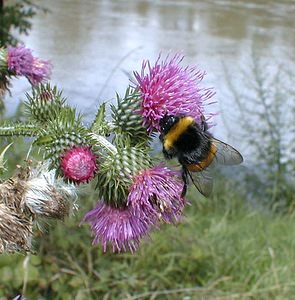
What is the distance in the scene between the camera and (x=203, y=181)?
1935mm

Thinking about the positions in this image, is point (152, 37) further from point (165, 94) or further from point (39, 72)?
point (165, 94)

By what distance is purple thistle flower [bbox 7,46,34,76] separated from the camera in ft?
7.68

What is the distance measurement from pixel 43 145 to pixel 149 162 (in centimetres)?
29

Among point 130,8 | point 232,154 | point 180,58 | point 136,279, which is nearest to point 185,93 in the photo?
point 180,58

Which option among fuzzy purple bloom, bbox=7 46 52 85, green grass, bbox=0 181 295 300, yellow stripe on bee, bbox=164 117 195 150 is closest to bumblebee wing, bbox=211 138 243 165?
yellow stripe on bee, bbox=164 117 195 150

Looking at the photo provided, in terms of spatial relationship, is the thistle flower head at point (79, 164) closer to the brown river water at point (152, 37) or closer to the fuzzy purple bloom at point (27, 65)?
the fuzzy purple bloom at point (27, 65)

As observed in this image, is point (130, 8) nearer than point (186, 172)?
No

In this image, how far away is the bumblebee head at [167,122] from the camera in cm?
187

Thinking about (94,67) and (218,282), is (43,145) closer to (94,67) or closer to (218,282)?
(218,282)

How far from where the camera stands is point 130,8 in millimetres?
12297

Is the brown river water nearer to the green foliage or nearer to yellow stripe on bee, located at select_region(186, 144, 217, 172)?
the green foliage

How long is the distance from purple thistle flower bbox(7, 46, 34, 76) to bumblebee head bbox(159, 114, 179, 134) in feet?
2.25

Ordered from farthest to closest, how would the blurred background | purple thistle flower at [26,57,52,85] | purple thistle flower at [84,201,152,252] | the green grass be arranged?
the blurred background
the green grass
purple thistle flower at [26,57,52,85]
purple thistle flower at [84,201,152,252]

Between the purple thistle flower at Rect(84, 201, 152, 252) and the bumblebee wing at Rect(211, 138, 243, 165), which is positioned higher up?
the bumblebee wing at Rect(211, 138, 243, 165)
